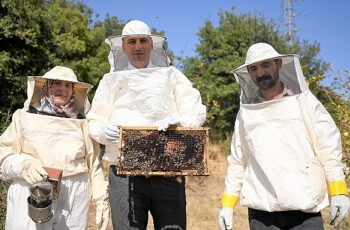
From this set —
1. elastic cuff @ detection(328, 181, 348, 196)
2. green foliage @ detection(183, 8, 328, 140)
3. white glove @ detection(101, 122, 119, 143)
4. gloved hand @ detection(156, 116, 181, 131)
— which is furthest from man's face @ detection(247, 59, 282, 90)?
green foliage @ detection(183, 8, 328, 140)

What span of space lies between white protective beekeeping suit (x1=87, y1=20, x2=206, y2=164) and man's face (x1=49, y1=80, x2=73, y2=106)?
0.36m

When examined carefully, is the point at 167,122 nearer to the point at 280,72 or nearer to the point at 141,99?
the point at 141,99

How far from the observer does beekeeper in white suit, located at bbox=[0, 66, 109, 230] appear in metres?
3.19

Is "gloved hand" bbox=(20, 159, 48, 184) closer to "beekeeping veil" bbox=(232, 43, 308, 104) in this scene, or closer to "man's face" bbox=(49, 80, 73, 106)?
"man's face" bbox=(49, 80, 73, 106)

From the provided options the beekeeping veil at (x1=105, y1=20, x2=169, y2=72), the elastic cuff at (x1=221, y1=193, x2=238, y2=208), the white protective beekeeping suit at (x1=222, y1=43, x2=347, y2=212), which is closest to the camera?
the white protective beekeeping suit at (x1=222, y1=43, x2=347, y2=212)

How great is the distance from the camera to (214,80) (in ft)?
60.5

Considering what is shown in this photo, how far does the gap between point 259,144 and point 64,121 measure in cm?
159

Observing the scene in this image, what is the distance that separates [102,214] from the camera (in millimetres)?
3441

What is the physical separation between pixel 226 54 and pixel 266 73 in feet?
54.4

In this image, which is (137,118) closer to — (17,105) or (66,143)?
(66,143)

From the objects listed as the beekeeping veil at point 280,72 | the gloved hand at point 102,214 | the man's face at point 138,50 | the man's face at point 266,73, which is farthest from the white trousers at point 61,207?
the man's face at point 266,73

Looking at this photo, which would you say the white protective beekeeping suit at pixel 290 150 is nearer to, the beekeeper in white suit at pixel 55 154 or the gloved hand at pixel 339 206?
the gloved hand at pixel 339 206

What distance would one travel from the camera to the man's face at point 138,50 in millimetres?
3311

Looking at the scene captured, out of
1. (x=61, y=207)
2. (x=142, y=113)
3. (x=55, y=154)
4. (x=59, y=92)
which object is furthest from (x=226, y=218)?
(x=59, y=92)
